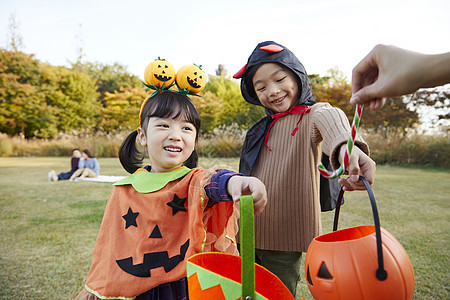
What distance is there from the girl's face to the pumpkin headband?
21cm

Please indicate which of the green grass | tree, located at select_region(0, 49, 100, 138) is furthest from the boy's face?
tree, located at select_region(0, 49, 100, 138)

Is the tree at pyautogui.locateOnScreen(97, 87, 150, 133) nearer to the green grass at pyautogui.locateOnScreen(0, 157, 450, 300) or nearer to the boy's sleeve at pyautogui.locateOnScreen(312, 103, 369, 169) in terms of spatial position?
the green grass at pyautogui.locateOnScreen(0, 157, 450, 300)

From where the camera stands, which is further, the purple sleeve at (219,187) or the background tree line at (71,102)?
the background tree line at (71,102)

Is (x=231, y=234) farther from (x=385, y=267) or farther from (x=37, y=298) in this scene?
(x=37, y=298)

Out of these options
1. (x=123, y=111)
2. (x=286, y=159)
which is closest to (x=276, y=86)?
(x=286, y=159)

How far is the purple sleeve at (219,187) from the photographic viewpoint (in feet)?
4.05

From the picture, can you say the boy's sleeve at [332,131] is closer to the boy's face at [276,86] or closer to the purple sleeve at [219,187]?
the boy's face at [276,86]

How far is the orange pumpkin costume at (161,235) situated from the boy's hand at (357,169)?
1.66 ft

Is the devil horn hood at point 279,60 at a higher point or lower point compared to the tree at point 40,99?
lower

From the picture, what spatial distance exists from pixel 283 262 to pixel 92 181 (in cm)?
808

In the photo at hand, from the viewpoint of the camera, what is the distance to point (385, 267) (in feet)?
2.95

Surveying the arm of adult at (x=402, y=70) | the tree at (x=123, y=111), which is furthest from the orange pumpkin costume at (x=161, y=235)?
the tree at (x=123, y=111)

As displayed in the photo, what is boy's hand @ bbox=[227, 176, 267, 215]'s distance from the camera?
103 centimetres

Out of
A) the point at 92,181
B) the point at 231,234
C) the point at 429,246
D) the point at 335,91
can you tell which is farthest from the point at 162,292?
the point at 335,91
